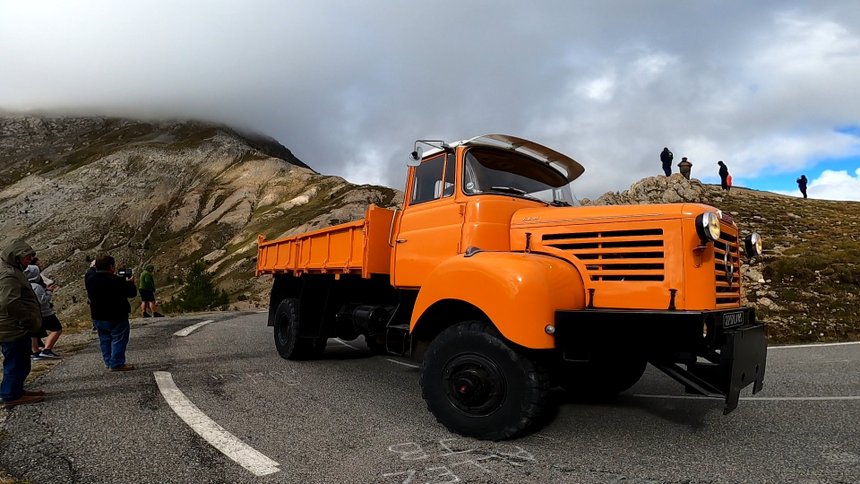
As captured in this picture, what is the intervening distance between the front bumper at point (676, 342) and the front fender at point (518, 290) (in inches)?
6.1

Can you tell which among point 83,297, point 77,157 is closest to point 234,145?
point 77,157

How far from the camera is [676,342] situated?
3.46 m

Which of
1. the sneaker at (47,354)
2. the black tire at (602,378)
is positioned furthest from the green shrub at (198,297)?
the black tire at (602,378)

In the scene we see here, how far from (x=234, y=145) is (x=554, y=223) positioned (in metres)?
101

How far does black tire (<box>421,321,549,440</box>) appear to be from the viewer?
3777mm

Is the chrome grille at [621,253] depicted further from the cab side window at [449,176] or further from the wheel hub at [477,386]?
the cab side window at [449,176]

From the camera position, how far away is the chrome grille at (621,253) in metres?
3.80

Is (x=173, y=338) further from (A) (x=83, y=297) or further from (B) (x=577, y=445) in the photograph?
(A) (x=83, y=297)

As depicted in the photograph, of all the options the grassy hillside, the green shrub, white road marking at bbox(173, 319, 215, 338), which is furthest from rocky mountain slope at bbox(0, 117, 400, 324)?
the grassy hillside

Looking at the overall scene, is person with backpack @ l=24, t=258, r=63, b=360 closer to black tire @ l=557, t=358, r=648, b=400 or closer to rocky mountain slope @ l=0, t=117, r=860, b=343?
black tire @ l=557, t=358, r=648, b=400

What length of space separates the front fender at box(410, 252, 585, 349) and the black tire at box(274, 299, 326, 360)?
3.87 meters

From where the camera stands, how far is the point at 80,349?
334 inches

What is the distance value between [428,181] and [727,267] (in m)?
3.01

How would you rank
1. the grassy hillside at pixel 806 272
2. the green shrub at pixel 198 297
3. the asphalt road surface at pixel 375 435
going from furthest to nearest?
the green shrub at pixel 198 297
the grassy hillside at pixel 806 272
the asphalt road surface at pixel 375 435
